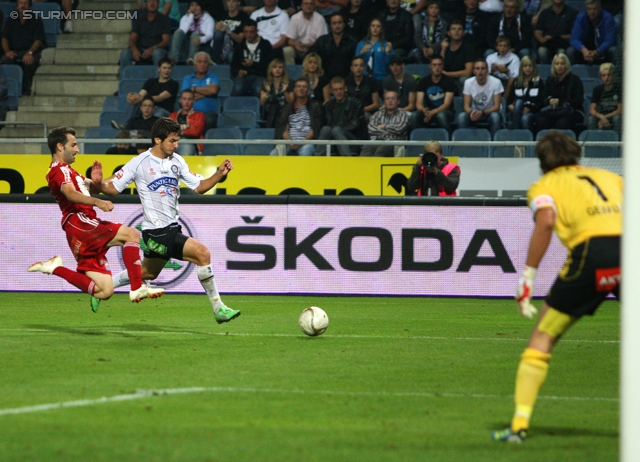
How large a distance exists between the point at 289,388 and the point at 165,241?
3.83m

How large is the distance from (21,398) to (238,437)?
1941 millimetres

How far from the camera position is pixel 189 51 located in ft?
66.3

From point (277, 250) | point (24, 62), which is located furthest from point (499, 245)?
point (24, 62)

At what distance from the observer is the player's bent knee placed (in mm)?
5543

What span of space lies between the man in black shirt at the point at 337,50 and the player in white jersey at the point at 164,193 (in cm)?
820

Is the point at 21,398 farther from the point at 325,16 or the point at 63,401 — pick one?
the point at 325,16

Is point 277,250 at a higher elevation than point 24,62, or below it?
below

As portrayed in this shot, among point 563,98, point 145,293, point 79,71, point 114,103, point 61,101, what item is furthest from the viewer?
point 79,71

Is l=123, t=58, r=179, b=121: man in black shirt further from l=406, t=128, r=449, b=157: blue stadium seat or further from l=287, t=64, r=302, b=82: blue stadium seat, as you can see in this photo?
l=406, t=128, r=449, b=157: blue stadium seat

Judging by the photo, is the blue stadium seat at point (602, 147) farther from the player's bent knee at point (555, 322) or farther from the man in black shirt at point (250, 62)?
the player's bent knee at point (555, 322)

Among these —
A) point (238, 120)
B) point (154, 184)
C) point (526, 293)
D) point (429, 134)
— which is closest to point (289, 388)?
point (526, 293)

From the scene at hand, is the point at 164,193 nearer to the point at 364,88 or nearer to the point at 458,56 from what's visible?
the point at 364,88

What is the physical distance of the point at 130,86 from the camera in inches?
778

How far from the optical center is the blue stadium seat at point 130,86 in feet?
64.7
